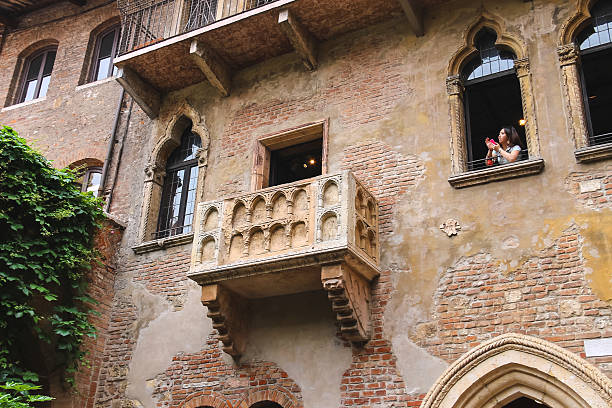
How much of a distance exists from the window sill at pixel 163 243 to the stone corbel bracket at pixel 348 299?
301 cm

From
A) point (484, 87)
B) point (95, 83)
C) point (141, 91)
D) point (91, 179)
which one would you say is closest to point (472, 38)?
point (484, 87)

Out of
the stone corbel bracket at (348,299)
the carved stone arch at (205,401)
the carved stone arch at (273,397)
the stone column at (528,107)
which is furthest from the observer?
the carved stone arch at (205,401)

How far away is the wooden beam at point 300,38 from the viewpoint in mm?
9812

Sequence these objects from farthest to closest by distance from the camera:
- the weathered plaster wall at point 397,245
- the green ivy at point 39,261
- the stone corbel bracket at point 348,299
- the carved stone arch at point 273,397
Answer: the green ivy at point 39,261 < the carved stone arch at point 273,397 < the stone corbel bracket at point 348,299 < the weathered plaster wall at point 397,245

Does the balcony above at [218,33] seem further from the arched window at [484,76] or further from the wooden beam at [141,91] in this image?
the arched window at [484,76]

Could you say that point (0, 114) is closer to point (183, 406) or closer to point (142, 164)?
point (142, 164)

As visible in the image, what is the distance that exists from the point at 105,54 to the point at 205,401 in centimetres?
832

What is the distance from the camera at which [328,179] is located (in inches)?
319

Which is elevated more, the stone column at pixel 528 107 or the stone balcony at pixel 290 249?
the stone column at pixel 528 107

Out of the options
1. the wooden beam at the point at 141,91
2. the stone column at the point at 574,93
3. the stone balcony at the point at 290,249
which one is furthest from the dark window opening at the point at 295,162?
the stone column at the point at 574,93

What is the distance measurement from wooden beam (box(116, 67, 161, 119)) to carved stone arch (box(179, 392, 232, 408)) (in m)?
5.05

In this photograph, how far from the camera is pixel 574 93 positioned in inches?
317

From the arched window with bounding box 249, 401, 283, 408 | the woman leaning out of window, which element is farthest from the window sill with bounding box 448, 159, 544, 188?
the arched window with bounding box 249, 401, 283, 408

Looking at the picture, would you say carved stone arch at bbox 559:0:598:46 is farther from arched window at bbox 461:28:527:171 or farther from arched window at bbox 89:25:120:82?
arched window at bbox 89:25:120:82
